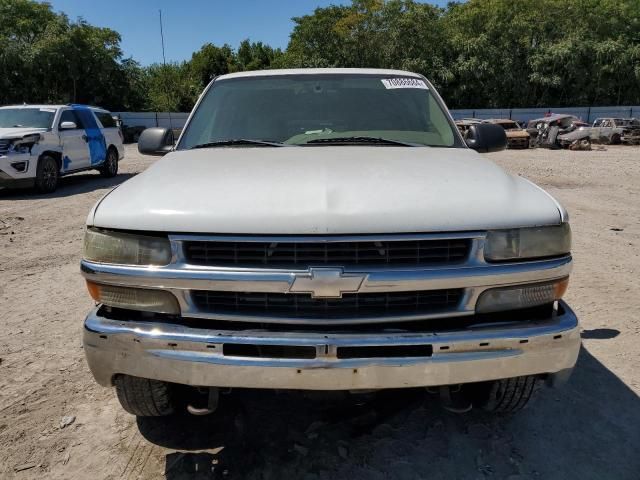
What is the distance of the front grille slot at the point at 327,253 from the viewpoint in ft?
6.55

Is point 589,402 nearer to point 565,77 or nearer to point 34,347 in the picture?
point 34,347

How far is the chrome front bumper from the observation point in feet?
6.41

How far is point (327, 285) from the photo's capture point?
195cm

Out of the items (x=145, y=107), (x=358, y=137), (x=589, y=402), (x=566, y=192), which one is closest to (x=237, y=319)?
(x=358, y=137)

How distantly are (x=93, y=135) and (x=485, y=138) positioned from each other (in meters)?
10.8

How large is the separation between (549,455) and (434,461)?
1.75 ft

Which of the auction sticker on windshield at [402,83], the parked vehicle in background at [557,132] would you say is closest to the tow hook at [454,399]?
the auction sticker on windshield at [402,83]

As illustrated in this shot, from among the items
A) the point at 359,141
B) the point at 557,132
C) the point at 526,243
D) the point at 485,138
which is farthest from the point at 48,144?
the point at 557,132

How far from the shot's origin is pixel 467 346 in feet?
6.51

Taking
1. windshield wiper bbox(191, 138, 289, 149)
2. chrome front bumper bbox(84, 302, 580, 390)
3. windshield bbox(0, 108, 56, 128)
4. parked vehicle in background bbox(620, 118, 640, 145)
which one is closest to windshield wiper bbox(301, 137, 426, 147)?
windshield wiper bbox(191, 138, 289, 149)

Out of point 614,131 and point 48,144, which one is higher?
point 48,144

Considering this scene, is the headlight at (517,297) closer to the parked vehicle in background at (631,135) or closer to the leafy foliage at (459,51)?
the parked vehicle in background at (631,135)

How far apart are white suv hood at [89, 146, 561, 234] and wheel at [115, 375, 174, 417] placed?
2.26 feet

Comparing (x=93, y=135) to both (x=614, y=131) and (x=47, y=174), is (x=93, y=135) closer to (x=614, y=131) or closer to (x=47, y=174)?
(x=47, y=174)
